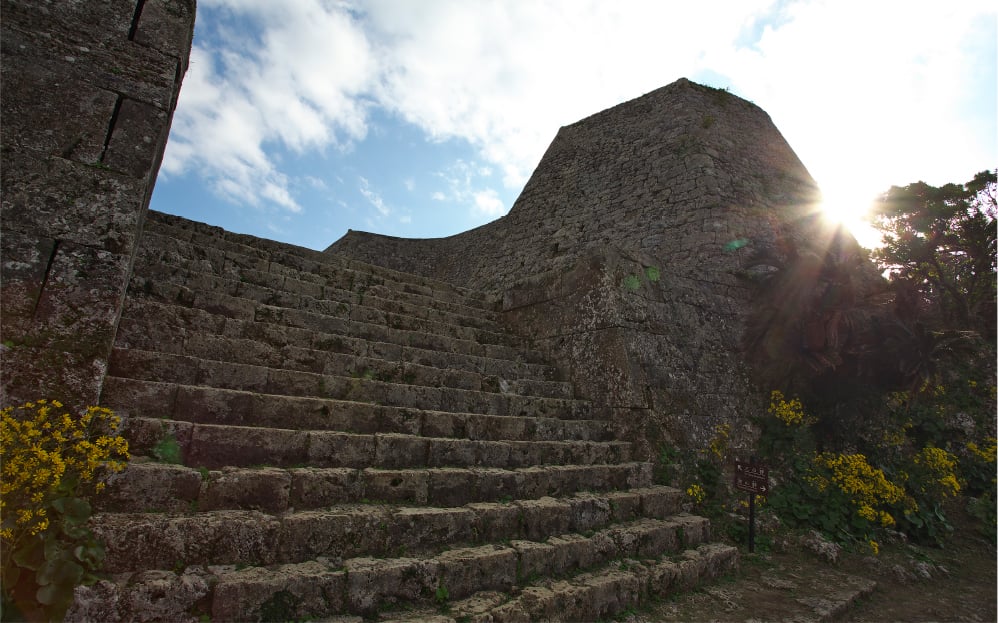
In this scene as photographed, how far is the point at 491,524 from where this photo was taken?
9.80 feet

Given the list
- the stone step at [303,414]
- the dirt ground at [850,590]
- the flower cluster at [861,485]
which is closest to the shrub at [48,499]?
the stone step at [303,414]

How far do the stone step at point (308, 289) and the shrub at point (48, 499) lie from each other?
1811mm

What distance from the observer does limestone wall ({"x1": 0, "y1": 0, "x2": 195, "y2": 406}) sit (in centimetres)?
240

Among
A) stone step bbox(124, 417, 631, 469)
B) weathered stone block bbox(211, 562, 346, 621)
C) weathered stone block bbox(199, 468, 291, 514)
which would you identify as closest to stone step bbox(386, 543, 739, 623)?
weathered stone block bbox(211, 562, 346, 621)

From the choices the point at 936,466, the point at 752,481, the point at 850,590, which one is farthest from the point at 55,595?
the point at 936,466

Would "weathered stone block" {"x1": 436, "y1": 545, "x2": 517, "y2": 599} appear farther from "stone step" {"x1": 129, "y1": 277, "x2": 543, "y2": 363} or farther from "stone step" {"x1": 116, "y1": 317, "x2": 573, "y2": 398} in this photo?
"stone step" {"x1": 129, "y1": 277, "x2": 543, "y2": 363}

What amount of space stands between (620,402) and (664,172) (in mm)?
7540

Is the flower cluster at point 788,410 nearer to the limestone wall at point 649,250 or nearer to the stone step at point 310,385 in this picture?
the limestone wall at point 649,250

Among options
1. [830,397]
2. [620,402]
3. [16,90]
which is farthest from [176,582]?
[830,397]

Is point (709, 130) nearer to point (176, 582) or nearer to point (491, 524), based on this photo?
point (491, 524)

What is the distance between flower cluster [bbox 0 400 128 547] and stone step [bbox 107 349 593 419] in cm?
55

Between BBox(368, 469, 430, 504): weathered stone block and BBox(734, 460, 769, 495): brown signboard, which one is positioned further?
BBox(734, 460, 769, 495): brown signboard

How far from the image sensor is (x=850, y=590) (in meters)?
3.52

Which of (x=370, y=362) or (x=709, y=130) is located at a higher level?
(x=709, y=130)
